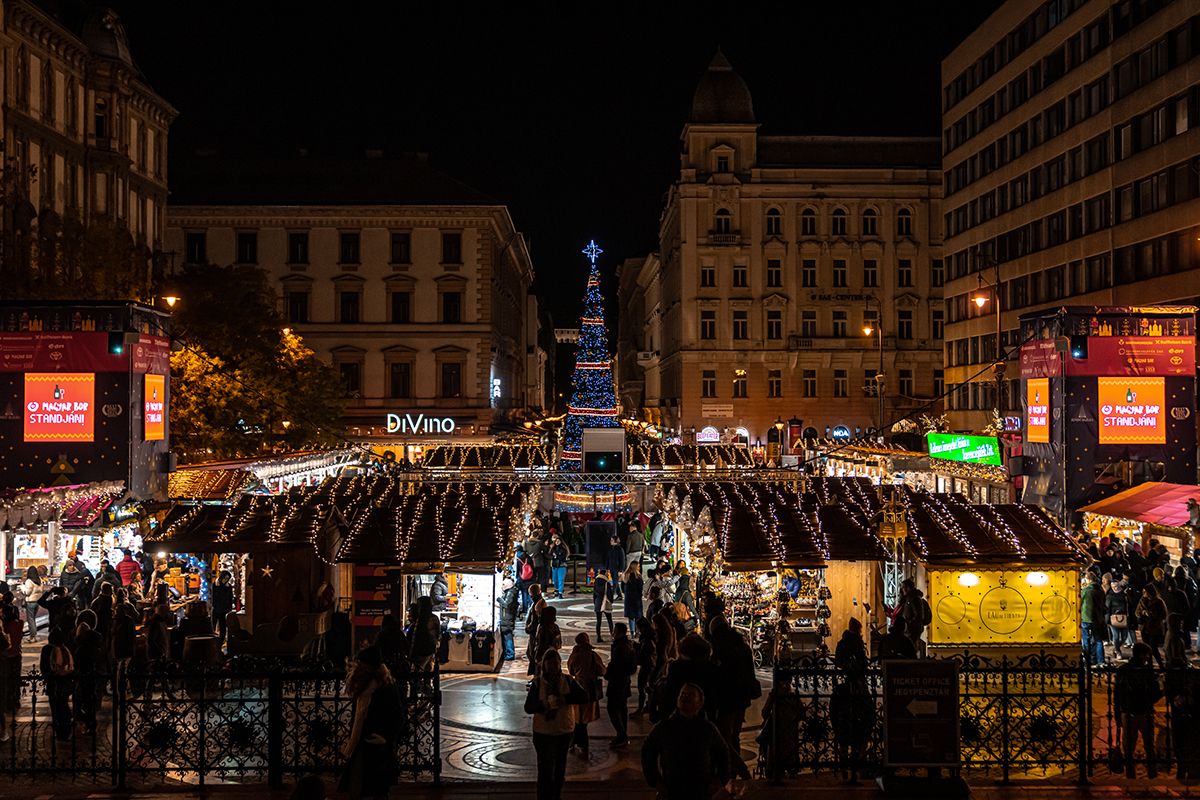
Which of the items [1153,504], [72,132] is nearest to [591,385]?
[72,132]

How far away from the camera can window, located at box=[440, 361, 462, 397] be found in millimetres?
77125

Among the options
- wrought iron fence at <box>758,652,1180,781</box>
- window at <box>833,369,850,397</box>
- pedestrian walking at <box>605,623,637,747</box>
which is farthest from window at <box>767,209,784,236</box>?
wrought iron fence at <box>758,652,1180,781</box>

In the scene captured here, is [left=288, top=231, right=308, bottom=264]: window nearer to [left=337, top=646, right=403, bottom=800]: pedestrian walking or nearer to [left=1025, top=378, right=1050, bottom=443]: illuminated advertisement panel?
[left=1025, top=378, right=1050, bottom=443]: illuminated advertisement panel

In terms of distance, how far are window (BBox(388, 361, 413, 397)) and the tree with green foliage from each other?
19.2m

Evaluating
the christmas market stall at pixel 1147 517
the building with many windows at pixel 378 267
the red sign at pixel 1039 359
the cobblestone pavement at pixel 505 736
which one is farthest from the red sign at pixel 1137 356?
the building with many windows at pixel 378 267

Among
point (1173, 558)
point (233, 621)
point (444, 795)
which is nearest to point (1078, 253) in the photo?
point (1173, 558)

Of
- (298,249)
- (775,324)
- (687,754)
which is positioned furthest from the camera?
(775,324)

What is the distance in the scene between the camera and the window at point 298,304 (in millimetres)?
76562

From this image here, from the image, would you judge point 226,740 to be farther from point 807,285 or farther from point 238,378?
point 807,285

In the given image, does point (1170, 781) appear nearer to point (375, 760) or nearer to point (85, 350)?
point (375, 760)

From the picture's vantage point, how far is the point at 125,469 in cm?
3006

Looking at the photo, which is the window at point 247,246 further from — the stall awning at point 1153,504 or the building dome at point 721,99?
the stall awning at point 1153,504

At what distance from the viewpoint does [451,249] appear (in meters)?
76.9

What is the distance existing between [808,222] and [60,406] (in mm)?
64424
